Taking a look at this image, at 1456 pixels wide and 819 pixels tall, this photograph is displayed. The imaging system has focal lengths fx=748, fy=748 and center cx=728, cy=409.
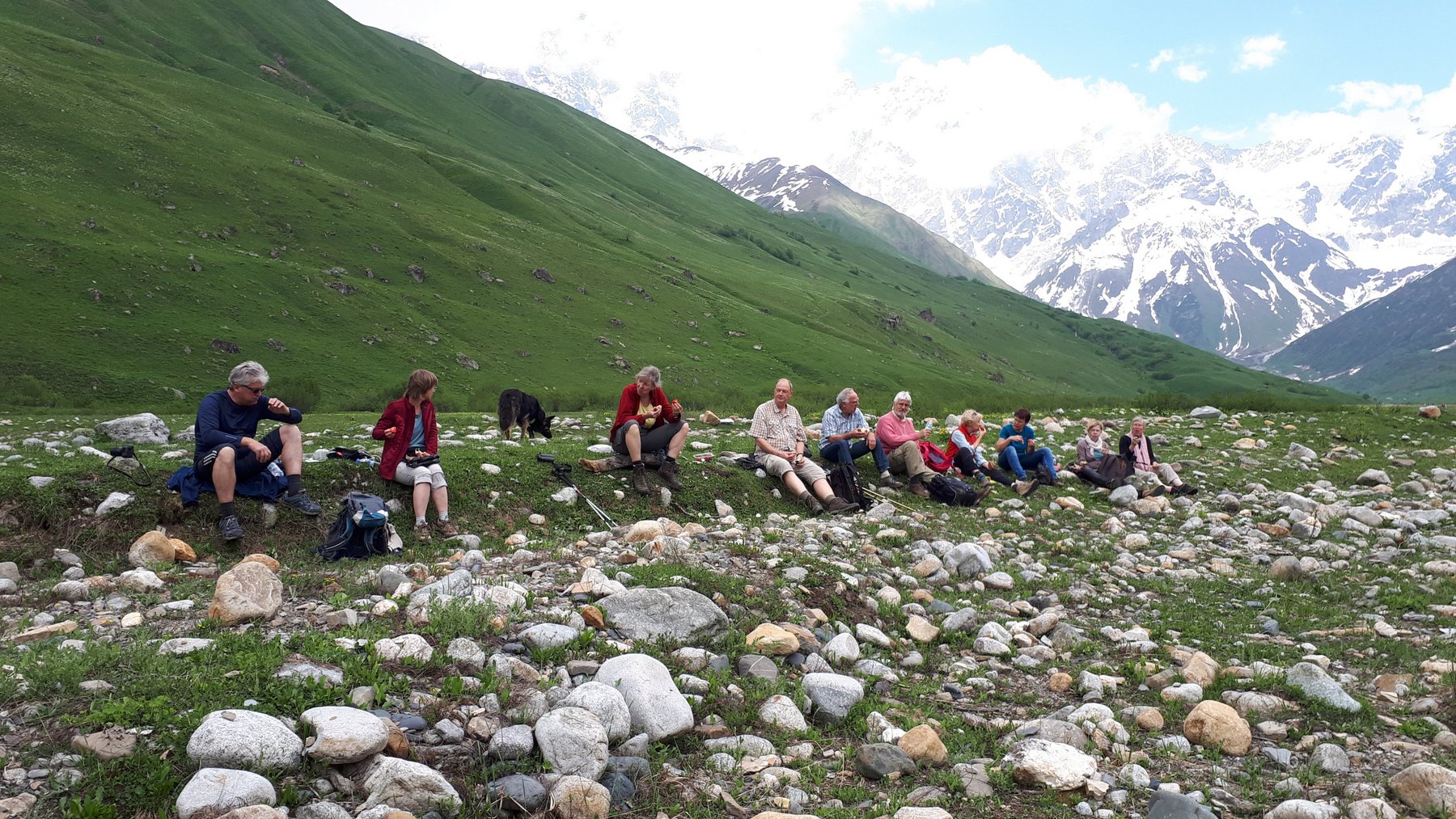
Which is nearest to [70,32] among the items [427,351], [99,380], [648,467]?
[427,351]

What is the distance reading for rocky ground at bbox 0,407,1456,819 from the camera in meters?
4.62

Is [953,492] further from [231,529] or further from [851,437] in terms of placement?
[231,529]

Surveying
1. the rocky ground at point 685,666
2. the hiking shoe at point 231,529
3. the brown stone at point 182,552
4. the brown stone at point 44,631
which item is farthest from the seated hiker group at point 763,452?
the brown stone at point 44,631

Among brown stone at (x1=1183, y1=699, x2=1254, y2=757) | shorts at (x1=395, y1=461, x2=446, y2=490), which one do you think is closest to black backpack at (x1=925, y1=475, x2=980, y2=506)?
brown stone at (x1=1183, y1=699, x2=1254, y2=757)

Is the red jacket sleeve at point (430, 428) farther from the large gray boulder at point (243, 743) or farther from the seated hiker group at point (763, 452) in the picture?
the large gray boulder at point (243, 743)

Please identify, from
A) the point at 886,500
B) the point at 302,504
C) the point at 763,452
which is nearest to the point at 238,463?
the point at 302,504

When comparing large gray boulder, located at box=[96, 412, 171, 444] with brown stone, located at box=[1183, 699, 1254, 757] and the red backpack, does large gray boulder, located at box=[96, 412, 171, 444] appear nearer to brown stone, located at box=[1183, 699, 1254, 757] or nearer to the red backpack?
the red backpack

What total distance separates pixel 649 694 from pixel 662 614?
1714mm

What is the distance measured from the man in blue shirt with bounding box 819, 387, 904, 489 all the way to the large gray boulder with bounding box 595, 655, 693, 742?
10.8 metres

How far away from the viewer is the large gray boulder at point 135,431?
1638 cm

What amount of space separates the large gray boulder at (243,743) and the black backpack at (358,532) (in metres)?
5.79

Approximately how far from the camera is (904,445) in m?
16.8

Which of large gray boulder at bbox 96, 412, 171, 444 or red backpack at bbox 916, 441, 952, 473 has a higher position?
red backpack at bbox 916, 441, 952, 473

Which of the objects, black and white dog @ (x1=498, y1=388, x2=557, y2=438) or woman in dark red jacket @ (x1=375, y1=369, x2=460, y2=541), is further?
black and white dog @ (x1=498, y1=388, x2=557, y2=438)
